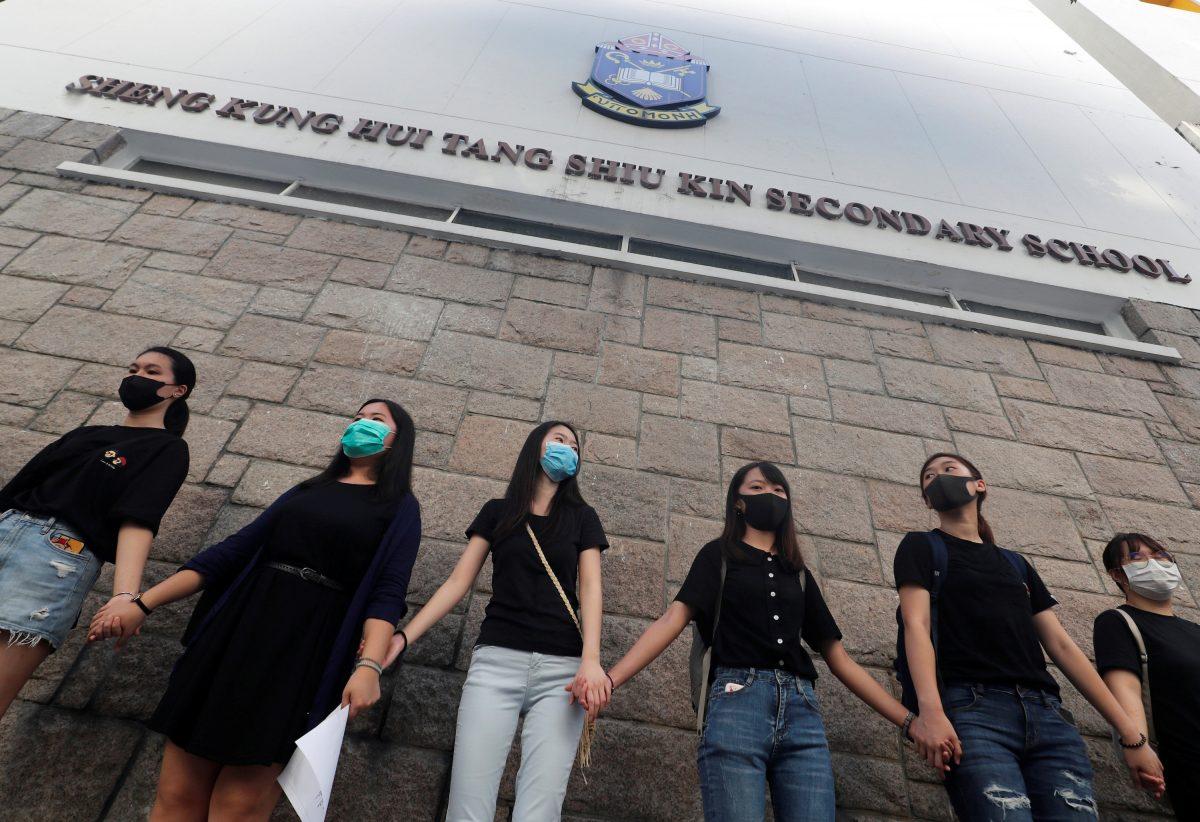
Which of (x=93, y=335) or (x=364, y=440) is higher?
(x=364, y=440)

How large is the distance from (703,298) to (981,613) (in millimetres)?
3431

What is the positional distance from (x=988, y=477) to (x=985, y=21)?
9124 millimetres

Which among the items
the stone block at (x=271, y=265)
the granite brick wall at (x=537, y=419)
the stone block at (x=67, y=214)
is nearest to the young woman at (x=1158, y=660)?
the granite brick wall at (x=537, y=419)

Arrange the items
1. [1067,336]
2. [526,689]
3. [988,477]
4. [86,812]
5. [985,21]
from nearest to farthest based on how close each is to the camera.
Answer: [526,689], [86,812], [988,477], [1067,336], [985,21]

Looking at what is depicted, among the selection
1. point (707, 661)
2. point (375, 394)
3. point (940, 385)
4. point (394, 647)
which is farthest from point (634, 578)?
point (940, 385)

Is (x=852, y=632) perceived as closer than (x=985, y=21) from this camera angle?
Yes

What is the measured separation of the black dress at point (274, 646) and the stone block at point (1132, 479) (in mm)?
4694

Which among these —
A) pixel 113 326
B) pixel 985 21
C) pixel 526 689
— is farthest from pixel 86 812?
pixel 985 21

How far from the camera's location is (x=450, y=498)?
402 cm

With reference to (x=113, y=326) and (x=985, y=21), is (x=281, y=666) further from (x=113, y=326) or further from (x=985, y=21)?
(x=985, y=21)

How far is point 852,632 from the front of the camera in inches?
146

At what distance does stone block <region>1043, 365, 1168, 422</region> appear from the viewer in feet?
17.1

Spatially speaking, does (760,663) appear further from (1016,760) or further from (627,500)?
(627,500)

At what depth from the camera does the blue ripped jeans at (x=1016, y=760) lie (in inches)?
92.3
